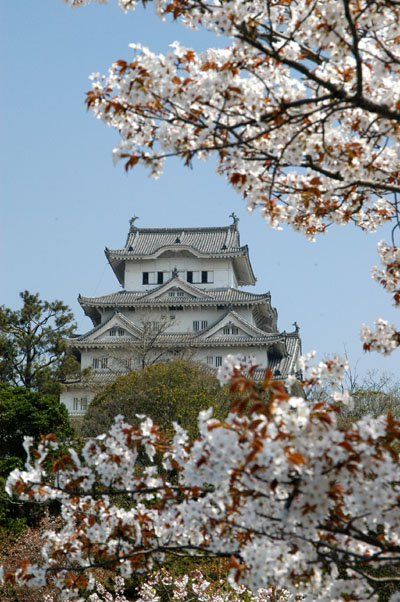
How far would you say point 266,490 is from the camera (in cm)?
362

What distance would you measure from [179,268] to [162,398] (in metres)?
25.0

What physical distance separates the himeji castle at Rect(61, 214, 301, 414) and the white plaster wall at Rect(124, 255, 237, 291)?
6cm

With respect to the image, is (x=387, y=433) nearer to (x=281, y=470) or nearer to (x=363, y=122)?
(x=281, y=470)

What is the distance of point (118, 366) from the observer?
3981 cm

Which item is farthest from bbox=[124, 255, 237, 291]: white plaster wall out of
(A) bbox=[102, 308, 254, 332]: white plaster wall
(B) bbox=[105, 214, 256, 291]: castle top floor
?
(A) bbox=[102, 308, 254, 332]: white plaster wall

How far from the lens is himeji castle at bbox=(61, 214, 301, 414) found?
39500 mm

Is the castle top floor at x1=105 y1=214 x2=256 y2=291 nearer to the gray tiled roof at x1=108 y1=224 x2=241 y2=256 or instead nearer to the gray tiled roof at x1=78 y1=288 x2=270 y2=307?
the gray tiled roof at x1=108 y1=224 x2=241 y2=256

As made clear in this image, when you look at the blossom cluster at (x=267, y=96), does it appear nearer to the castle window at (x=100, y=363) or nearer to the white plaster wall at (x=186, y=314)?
the castle window at (x=100, y=363)

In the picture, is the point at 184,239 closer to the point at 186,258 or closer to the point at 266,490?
the point at 186,258

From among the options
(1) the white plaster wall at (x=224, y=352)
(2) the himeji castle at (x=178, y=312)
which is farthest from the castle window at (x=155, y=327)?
(1) the white plaster wall at (x=224, y=352)

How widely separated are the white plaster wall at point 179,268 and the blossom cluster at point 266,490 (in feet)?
136

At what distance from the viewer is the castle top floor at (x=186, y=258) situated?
45.9 meters

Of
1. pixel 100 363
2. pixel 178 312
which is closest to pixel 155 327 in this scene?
pixel 100 363

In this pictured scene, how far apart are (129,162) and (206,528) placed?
7.08ft
